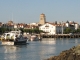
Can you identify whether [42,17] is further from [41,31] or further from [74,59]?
[74,59]

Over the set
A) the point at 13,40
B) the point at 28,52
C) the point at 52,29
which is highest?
the point at 52,29

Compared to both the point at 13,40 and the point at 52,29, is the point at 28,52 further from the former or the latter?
the point at 52,29

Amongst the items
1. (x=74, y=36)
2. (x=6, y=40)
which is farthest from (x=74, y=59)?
(x=74, y=36)

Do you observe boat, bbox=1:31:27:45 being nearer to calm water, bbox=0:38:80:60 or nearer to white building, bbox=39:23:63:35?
calm water, bbox=0:38:80:60

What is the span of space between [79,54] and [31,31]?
113 meters

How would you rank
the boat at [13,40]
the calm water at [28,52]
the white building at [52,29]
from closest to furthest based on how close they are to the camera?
1. the calm water at [28,52]
2. the boat at [13,40]
3. the white building at [52,29]

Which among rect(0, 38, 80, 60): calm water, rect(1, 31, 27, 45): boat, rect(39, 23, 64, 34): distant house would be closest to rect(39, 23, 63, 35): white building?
rect(39, 23, 64, 34): distant house

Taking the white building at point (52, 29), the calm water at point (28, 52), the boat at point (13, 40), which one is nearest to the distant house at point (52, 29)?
the white building at point (52, 29)

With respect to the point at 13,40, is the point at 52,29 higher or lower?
higher

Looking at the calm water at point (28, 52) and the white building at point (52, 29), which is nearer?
the calm water at point (28, 52)

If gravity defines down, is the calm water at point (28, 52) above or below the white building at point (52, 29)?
below

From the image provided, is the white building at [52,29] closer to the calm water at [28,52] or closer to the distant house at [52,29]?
the distant house at [52,29]

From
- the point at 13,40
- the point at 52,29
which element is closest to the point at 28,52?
the point at 13,40

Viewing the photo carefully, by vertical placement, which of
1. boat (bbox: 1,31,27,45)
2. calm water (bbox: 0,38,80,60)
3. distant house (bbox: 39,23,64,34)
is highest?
distant house (bbox: 39,23,64,34)
